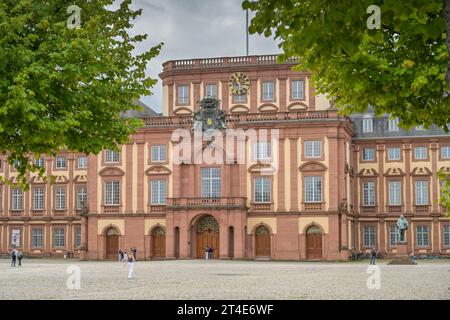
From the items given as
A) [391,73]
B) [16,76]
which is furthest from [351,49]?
[16,76]

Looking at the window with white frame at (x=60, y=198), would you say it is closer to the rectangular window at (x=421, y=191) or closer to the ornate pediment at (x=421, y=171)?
the ornate pediment at (x=421, y=171)

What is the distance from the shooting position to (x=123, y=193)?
68.2 meters

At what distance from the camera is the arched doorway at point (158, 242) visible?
67.2m

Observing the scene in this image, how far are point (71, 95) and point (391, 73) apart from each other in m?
7.92

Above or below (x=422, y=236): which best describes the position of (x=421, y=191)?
above

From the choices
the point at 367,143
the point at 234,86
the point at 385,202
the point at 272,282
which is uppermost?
the point at 234,86

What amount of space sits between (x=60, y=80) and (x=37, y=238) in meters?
61.1

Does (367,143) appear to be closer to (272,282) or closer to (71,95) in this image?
(272,282)

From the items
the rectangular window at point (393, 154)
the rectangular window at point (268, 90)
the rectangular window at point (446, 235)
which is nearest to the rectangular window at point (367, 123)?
the rectangular window at point (393, 154)

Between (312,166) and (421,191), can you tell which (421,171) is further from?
(312,166)

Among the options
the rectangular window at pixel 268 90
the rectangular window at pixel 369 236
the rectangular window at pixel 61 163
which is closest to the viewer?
the rectangular window at pixel 268 90

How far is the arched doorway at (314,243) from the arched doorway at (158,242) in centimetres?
1231

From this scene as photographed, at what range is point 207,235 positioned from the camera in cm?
6538

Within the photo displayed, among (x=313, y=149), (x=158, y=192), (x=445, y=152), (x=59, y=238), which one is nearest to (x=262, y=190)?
(x=313, y=149)
